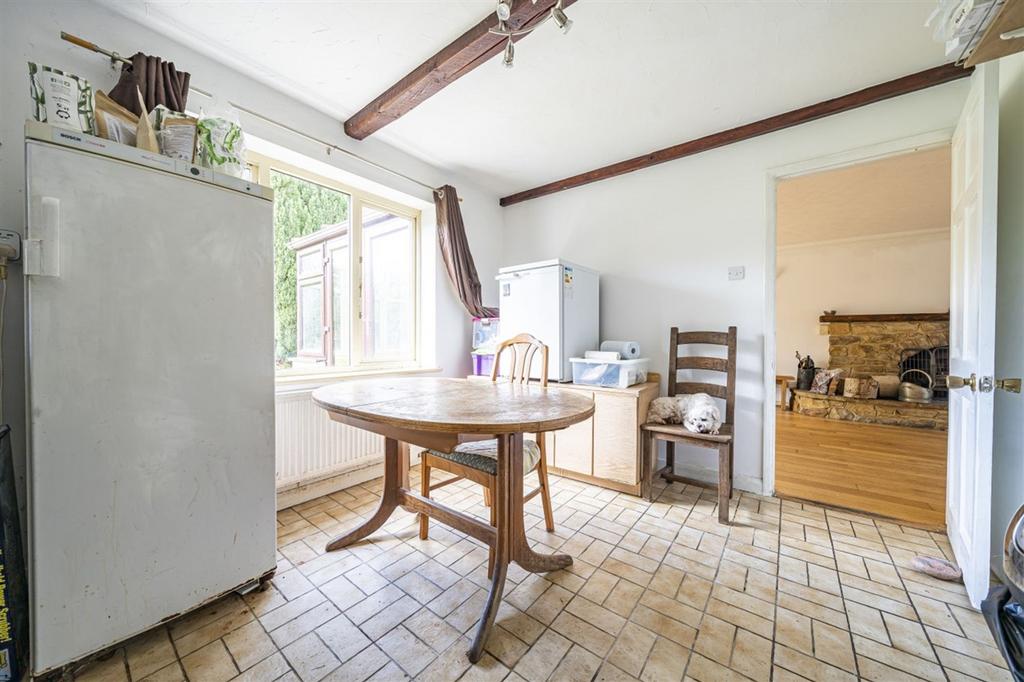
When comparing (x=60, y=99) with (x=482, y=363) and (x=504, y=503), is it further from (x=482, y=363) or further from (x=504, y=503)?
(x=482, y=363)

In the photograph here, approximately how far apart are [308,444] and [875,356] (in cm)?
732

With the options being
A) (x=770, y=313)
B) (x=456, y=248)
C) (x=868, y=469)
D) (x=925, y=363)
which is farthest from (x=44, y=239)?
(x=925, y=363)

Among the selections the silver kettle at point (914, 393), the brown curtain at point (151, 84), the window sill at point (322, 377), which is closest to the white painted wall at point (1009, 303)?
the window sill at point (322, 377)

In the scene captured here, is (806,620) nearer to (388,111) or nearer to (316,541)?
(316,541)

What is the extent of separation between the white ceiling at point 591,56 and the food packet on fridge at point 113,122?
0.67 meters

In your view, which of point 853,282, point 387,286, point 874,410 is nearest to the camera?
point 387,286

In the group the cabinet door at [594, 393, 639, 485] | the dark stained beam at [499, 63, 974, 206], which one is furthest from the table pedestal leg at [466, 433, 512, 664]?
the dark stained beam at [499, 63, 974, 206]

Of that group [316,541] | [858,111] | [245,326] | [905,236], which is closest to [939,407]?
[905,236]

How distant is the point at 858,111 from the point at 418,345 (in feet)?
11.4

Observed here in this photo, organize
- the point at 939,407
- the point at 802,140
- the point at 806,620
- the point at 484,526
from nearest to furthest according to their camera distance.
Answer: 1. the point at 806,620
2. the point at 484,526
3. the point at 802,140
4. the point at 939,407

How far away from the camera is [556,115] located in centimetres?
243

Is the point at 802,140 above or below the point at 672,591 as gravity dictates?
above

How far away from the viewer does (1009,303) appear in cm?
155

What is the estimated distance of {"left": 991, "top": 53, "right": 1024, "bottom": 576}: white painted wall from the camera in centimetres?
148
